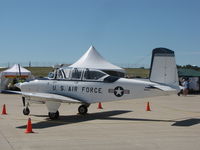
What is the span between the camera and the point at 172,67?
12633 millimetres

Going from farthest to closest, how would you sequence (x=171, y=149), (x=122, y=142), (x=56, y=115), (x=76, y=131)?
1. (x=56, y=115)
2. (x=76, y=131)
3. (x=122, y=142)
4. (x=171, y=149)

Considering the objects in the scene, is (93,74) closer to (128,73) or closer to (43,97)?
(43,97)

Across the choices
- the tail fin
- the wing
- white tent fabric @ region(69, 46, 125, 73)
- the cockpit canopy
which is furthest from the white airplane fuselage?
white tent fabric @ region(69, 46, 125, 73)

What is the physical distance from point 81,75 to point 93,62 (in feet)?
54.3

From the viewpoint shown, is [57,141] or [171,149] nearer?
[171,149]

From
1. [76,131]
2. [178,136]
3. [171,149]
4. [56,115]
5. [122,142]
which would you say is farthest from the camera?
[56,115]

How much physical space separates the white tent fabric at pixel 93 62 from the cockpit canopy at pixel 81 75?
14926 millimetres

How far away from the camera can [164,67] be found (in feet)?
41.8

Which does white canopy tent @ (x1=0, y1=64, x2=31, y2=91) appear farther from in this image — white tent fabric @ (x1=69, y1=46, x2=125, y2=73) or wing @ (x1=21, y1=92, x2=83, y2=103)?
wing @ (x1=21, y1=92, x2=83, y2=103)

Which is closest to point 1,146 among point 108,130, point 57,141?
point 57,141

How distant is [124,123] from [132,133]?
2267mm

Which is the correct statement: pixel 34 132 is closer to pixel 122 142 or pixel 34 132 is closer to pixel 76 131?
pixel 76 131

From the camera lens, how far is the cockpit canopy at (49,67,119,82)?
1379 centimetres

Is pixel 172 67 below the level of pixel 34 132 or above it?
above
